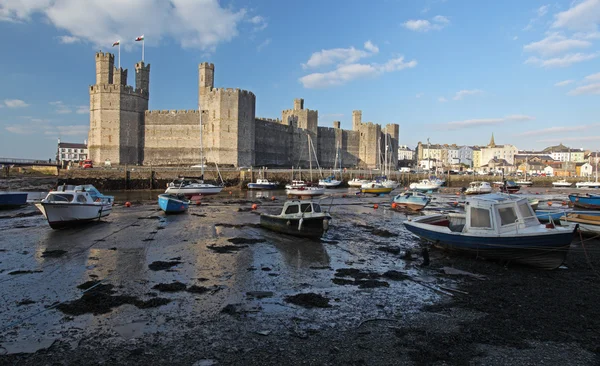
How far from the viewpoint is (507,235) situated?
9.02 m

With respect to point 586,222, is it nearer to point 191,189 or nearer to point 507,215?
point 507,215

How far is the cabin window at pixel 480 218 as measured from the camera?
958 cm

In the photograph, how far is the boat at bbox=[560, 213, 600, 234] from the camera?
39.7 ft

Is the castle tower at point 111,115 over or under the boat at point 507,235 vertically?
over

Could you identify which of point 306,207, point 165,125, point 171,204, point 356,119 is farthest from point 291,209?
point 356,119

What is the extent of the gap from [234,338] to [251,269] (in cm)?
358

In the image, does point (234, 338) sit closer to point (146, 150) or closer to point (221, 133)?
point (221, 133)

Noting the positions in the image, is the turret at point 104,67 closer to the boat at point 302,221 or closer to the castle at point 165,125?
the castle at point 165,125

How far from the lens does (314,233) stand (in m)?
12.5

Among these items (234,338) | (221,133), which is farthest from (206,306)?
(221,133)

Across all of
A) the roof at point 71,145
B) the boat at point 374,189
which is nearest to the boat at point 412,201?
the boat at point 374,189

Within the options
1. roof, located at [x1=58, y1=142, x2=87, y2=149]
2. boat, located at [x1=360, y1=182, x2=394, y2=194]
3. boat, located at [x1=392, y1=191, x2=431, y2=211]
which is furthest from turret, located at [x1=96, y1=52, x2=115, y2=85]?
roof, located at [x1=58, y1=142, x2=87, y2=149]

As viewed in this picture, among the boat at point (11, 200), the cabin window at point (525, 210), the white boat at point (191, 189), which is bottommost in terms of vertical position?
the boat at point (11, 200)

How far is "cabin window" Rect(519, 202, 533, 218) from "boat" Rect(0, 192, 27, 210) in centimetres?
2336
